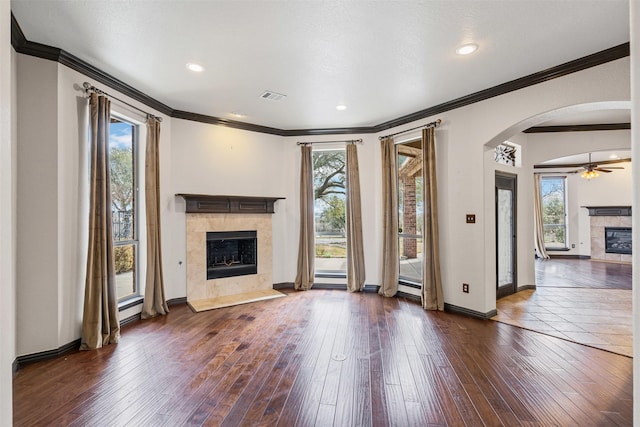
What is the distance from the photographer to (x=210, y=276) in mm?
→ 5078

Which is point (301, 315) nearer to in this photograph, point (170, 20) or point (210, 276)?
point (210, 276)

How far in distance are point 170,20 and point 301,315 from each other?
351 cm

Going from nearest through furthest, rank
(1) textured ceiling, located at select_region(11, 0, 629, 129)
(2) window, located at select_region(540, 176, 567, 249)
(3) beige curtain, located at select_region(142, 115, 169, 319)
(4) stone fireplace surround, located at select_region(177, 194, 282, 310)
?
(1) textured ceiling, located at select_region(11, 0, 629, 129) < (3) beige curtain, located at select_region(142, 115, 169, 319) < (4) stone fireplace surround, located at select_region(177, 194, 282, 310) < (2) window, located at select_region(540, 176, 567, 249)

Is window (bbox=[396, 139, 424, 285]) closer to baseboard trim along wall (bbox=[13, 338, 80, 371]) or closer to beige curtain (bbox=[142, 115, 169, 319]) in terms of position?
beige curtain (bbox=[142, 115, 169, 319])

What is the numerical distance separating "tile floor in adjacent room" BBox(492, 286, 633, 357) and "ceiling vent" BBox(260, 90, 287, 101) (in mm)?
4019

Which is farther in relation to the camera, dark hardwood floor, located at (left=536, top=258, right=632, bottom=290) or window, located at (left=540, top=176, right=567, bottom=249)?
window, located at (left=540, top=176, right=567, bottom=249)

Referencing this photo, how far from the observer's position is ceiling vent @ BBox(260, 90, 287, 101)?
156 inches

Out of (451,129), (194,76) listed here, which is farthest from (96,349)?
(451,129)

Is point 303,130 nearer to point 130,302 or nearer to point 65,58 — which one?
point 65,58

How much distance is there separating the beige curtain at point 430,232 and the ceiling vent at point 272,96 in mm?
2126

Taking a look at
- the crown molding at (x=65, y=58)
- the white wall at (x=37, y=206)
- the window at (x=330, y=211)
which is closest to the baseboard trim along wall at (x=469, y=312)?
the window at (x=330, y=211)

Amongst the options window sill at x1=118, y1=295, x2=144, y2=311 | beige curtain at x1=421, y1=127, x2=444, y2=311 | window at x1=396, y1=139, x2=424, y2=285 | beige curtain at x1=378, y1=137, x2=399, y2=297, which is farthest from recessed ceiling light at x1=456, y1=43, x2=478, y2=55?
window sill at x1=118, y1=295, x2=144, y2=311

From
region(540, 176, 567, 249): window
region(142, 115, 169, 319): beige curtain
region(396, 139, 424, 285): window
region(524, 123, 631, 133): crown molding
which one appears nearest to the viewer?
region(142, 115, 169, 319): beige curtain

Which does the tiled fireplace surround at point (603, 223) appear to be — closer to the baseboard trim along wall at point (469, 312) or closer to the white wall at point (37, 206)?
the baseboard trim along wall at point (469, 312)
